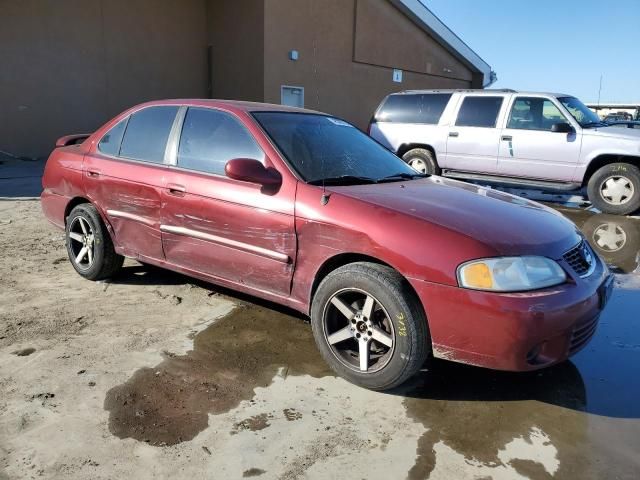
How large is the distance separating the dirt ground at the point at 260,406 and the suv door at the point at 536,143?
4.90 metres

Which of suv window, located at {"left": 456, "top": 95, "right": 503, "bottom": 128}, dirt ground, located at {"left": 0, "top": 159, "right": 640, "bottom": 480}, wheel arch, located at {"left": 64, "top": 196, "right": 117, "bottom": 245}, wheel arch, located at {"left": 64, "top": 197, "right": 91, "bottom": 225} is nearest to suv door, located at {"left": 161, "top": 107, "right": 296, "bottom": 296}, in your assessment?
dirt ground, located at {"left": 0, "top": 159, "right": 640, "bottom": 480}

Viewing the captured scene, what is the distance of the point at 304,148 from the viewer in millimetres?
3801

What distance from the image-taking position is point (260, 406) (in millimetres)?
2914

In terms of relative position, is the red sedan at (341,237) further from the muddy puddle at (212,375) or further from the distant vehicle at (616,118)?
the distant vehicle at (616,118)

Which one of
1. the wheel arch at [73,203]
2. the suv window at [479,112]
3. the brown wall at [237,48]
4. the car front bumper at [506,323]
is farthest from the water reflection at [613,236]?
the brown wall at [237,48]

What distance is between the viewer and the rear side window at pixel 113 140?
15.0 feet

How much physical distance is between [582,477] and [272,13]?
564 inches

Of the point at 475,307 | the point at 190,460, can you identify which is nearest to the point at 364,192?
the point at 475,307

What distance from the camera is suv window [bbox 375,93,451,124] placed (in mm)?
9922

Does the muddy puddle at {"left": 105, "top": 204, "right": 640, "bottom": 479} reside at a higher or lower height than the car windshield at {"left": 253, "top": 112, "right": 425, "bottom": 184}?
lower

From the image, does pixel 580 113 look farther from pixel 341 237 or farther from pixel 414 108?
pixel 341 237

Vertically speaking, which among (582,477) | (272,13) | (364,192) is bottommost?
(582,477)

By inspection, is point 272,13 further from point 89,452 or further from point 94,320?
point 89,452

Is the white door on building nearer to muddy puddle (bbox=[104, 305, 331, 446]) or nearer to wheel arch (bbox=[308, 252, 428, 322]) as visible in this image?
muddy puddle (bbox=[104, 305, 331, 446])
